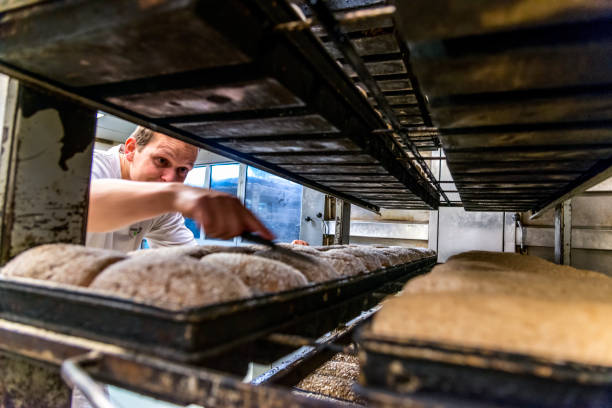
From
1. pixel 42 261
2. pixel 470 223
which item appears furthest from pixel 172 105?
pixel 470 223

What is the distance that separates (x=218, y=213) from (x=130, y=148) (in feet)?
5.53

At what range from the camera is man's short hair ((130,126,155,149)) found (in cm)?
223

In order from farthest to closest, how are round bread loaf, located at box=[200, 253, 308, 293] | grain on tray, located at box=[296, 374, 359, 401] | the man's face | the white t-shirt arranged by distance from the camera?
the white t-shirt
the man's face
grain on tray, located at box=[296, 374, 359, 401]
round bread loaf, located at box=[200, 253, 308, 293]

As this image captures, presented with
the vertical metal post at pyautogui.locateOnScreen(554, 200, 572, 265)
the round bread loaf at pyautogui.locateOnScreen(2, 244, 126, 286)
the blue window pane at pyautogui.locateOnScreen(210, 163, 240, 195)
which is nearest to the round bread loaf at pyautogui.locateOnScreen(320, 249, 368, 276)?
the round bread loaf at pyautogui.locateOnScreen(2, 244, 126, 286)

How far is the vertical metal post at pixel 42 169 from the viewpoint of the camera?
3.26 ft

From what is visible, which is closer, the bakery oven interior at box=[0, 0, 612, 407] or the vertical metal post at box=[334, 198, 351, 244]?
the bakery oven interior at box=[0, 0, 612, 407]

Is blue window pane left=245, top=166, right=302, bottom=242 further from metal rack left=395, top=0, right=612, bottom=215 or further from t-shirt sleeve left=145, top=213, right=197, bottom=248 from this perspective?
metal rack left=395, top=0, right=612, bottom=215

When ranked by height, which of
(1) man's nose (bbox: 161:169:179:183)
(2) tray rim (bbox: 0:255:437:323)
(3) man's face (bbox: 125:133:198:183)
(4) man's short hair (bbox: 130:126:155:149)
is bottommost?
(2) tray rim (bbox: 0:255:437:323)

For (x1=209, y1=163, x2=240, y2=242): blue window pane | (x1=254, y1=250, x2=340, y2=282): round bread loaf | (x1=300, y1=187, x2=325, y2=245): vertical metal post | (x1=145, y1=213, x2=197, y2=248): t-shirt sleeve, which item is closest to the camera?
(x1=254, y1=250, x2=340, y2=282): round bread loaf

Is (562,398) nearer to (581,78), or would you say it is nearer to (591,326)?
(591,326)

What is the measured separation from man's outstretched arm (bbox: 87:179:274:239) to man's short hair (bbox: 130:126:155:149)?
0.89 metres

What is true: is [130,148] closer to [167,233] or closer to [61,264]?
[167,233]

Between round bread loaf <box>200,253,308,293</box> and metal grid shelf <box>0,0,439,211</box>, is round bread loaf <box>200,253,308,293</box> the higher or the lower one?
the lower one

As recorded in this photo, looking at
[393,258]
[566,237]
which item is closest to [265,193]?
[566,237]
